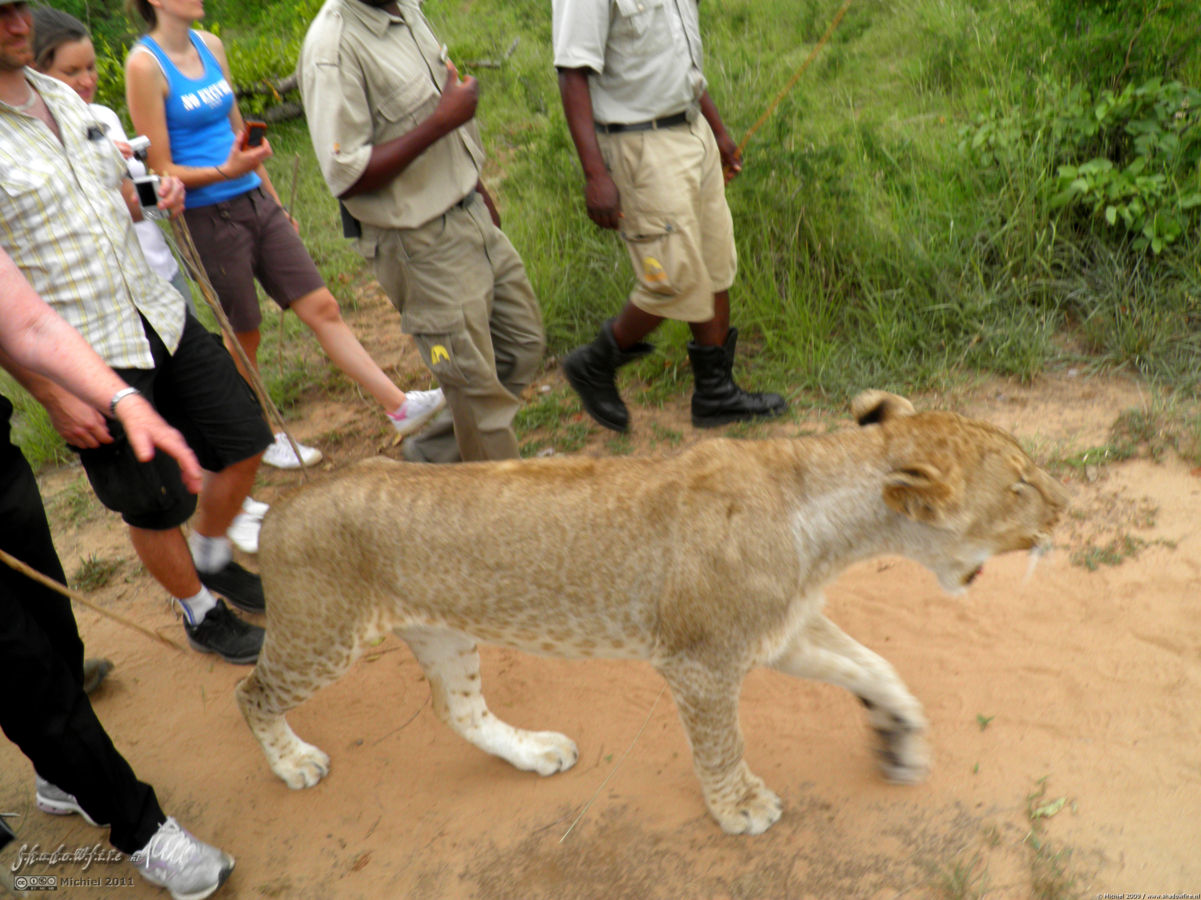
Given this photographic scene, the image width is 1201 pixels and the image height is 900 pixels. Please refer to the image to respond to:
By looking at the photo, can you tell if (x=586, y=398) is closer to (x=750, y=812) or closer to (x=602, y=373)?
(x=602, y=373)

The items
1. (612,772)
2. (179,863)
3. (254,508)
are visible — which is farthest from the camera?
(254,508)

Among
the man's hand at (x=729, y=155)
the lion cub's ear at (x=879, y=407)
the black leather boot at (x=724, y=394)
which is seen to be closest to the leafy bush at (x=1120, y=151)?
the man's hand at (x=729, y=155)

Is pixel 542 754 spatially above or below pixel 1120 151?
below

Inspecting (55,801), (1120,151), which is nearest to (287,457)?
(55,801)

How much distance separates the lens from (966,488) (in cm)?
259

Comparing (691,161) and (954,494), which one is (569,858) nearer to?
(954,494)

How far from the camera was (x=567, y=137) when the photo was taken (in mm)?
6277

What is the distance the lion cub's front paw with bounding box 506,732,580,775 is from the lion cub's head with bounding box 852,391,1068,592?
136 centimetres

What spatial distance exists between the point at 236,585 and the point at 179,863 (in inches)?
55.2

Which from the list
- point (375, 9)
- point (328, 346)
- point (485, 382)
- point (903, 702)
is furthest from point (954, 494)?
point (328, 346)

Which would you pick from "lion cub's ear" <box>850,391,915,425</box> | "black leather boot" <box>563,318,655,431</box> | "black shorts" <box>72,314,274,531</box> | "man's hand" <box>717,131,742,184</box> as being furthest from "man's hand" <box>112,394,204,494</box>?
"man's hand" <box>717,131,742,184</box>

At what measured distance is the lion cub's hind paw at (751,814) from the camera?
2.85 metres

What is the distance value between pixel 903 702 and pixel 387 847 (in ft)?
5.57

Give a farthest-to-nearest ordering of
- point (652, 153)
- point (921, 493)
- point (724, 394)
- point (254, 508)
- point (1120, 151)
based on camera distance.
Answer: point (1120, 151) → point (724, 394) → point (254, 508) → point (652, 153) → point (921, 493)
